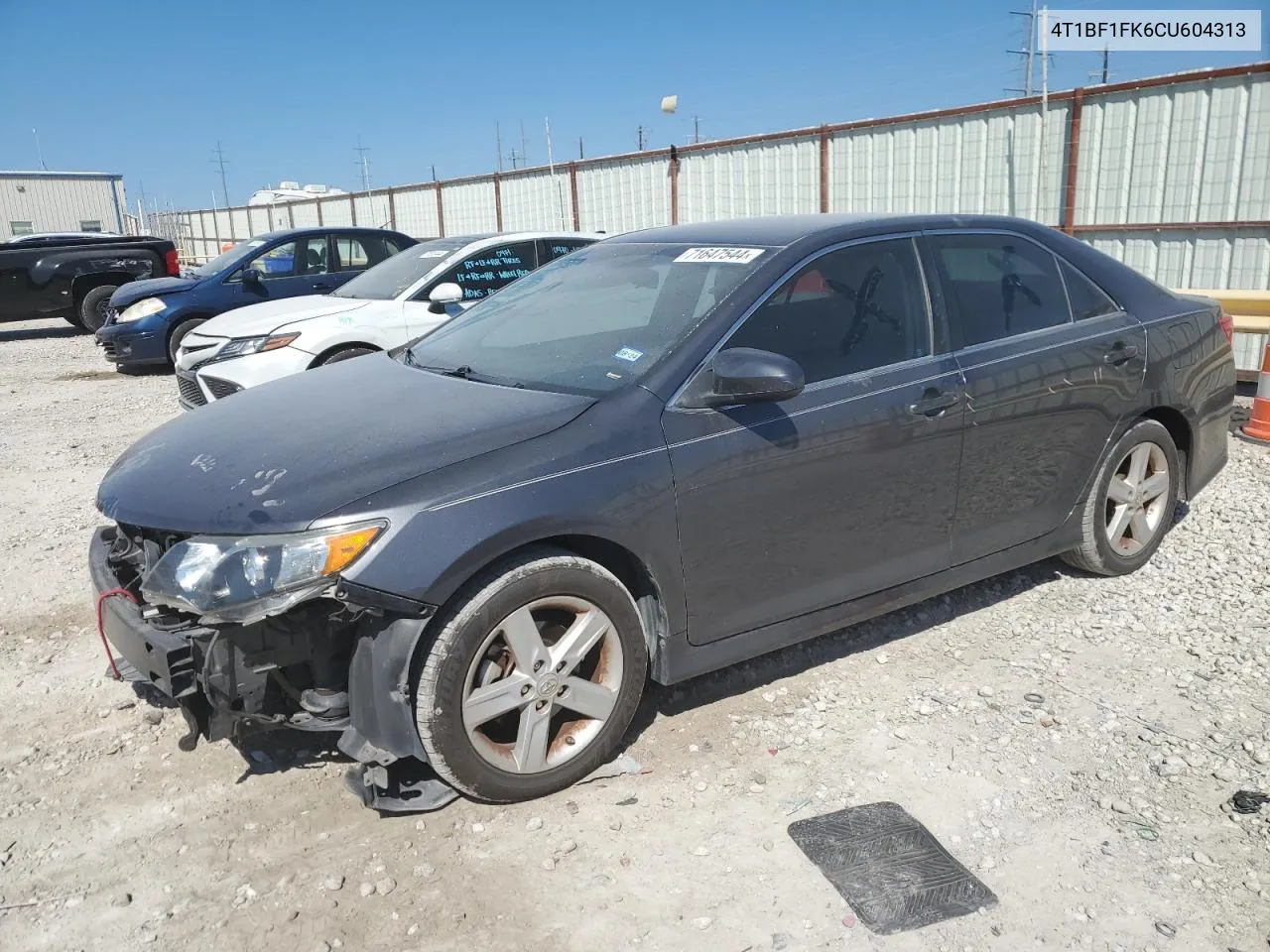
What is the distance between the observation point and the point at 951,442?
3.62 metres

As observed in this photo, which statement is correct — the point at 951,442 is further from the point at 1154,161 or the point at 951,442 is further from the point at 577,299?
the point at 1154,161

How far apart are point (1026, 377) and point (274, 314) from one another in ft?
20.1

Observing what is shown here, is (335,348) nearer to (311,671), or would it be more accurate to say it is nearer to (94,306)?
(311,671)

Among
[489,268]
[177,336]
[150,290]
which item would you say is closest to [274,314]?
[489,268]

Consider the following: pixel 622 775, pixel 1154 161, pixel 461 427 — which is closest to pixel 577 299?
pixel 461 427

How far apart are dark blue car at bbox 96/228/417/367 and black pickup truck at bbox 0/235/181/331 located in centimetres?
423

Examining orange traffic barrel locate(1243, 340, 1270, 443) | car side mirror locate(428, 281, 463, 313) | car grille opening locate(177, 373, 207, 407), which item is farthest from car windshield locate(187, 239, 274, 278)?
orange traffic barrel locate(1243, 340, 1270, 443)

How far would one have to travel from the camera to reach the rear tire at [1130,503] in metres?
4.27

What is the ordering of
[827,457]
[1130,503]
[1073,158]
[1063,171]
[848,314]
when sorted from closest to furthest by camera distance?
[827,457]
[848,314]
[1130,503]
[1073,158]
[1063,171]

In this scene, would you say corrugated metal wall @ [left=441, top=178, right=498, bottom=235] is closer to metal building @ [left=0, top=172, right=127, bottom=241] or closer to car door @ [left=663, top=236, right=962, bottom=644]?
car door @ [left=663, top=236, right=962, bottom=644]

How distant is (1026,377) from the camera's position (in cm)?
383

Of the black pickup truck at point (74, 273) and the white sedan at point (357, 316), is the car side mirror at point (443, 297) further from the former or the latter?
the black pickup truck at point (74, 273)

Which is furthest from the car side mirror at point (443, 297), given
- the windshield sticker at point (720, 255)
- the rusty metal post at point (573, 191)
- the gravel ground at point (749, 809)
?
the rusty metal post at point (573, 191)

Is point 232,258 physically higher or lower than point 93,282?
higher
